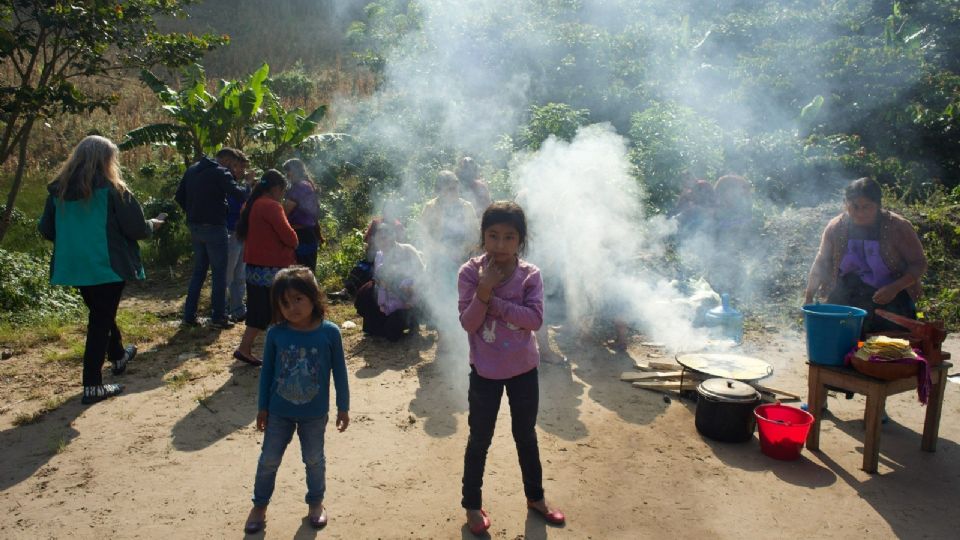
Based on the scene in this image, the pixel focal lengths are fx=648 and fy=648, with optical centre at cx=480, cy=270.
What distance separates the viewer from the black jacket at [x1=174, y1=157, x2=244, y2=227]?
20.5 feet

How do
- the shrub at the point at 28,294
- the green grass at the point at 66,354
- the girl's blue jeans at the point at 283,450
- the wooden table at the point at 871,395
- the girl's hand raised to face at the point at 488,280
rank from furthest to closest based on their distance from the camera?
the shrub at the point at 28,294, the green grass at the point at 66,354, the wooden table at the point at 871,395, the girl's blue jeans at the point at 283,450, the girl's hand raised to face at the point at 488,280

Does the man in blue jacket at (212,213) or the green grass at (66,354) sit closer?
the green grass at (66,354)

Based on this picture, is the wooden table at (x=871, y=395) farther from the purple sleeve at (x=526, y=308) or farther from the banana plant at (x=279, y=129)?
the banana plant at (x=279, y=129)

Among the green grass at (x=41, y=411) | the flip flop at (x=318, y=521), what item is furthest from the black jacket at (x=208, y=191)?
the flip flop at (x=318, y=521)

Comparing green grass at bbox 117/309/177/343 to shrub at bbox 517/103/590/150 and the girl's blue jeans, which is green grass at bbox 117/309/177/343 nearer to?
the girl's blue jeans

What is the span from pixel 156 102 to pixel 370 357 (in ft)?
43.7

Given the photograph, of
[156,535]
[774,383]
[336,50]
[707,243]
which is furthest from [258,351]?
[336,50]

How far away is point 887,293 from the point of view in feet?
14.8

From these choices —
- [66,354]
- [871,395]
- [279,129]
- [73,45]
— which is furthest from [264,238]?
[279,129]

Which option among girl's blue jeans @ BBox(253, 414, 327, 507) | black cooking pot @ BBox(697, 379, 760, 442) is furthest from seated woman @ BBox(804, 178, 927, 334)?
girl's blue jeans @ BBox(253, 414, 327, 507)

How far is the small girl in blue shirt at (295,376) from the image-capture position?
311 centimetres

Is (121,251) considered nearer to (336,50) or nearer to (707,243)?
(707,243)

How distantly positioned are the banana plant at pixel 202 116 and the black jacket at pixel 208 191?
3.55m

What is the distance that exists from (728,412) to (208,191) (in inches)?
196
